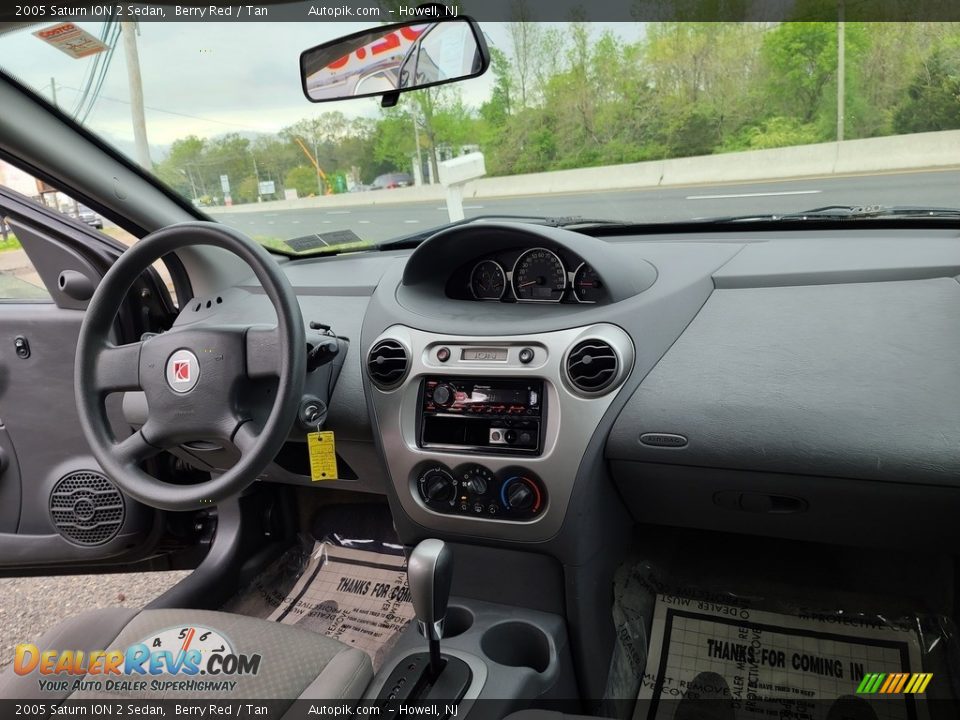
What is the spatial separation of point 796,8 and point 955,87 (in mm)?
465

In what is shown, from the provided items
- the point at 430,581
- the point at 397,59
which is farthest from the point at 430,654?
the point at 397,59

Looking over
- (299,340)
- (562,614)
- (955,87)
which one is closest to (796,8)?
(955,87)

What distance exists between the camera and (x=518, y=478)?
6.08 feet

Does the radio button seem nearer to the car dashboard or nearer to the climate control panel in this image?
the car dashboard

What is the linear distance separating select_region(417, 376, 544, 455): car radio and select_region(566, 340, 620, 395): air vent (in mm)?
102

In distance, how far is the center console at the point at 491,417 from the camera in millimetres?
1770

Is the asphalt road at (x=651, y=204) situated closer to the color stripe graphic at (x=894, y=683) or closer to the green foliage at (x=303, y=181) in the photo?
the green foliage at (x=303, y=181)

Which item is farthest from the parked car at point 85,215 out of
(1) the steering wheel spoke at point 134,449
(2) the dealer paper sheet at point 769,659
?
(2) the dealer paper sheet at point 769,659

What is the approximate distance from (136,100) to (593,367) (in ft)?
6.25

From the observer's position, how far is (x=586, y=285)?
6.41ft

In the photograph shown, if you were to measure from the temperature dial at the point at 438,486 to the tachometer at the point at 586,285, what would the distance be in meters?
0.60

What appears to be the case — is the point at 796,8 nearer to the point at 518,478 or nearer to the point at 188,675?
the point at 518,478

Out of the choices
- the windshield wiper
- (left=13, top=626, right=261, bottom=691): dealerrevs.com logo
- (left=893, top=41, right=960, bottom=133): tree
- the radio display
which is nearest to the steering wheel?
(left=13, top=626, right=261, bottom=691): dealerrevs.com logo

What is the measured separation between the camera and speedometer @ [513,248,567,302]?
1.99 metres
